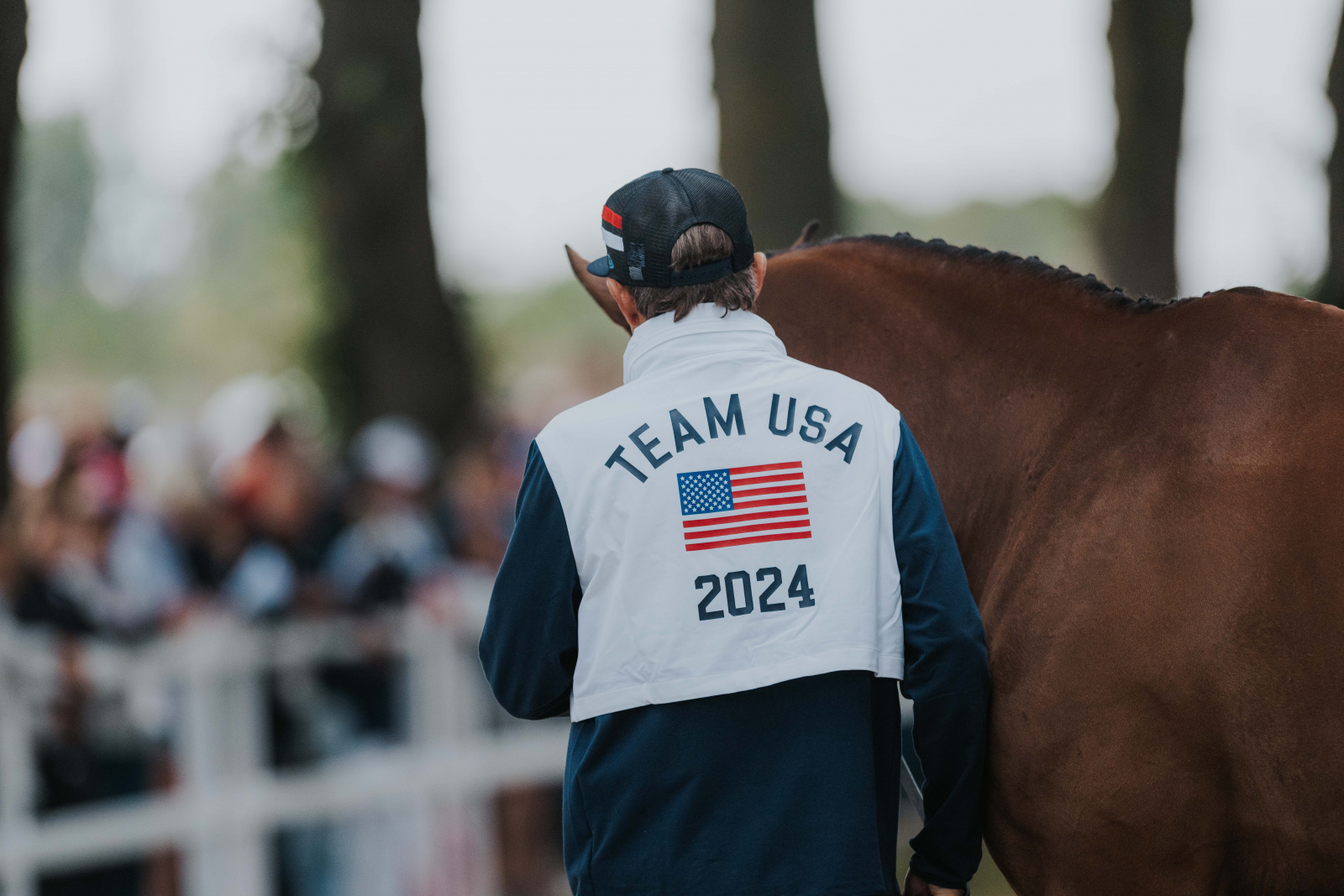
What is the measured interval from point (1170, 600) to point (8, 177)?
4803 mm

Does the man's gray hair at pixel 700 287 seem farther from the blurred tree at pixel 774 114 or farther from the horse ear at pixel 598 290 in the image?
the blurred tree at pixel 774 114

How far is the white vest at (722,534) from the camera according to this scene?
6.86 feet

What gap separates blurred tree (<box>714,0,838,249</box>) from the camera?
7.13 m

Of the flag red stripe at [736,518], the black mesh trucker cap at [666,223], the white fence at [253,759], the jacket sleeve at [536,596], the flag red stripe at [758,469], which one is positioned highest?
the black mesh trucker cap at [666,223]

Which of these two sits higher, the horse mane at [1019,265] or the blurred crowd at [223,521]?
the horse mane at [1019,265]

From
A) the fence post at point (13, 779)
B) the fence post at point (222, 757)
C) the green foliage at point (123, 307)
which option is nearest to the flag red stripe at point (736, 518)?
the fence post at point (13, 779)

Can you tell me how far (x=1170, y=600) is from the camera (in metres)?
2.23

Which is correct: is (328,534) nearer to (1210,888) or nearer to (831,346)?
(831,346)

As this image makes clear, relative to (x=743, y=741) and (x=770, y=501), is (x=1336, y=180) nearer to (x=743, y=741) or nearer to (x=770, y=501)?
(x=770, y=501)

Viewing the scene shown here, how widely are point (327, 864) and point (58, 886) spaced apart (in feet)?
3.72

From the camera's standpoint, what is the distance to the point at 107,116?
10781 mm

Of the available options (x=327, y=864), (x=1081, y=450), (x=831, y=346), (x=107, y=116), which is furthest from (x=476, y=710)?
(x=107, y=116)

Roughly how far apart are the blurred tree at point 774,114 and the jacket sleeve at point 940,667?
5.01 meters

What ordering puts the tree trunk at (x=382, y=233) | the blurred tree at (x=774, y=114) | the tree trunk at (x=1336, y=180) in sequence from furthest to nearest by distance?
the tree trunk at (x=382, y=233) → the blurred tree at (x=774, y=114) → the tree trunk at (x=1336, y=180)
